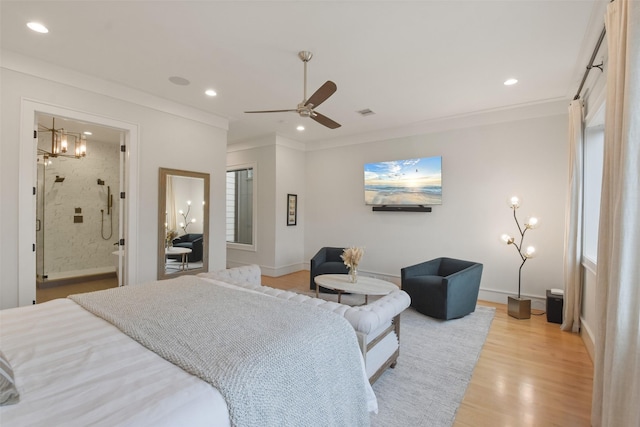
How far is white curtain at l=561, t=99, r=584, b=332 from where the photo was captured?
343 centimetres

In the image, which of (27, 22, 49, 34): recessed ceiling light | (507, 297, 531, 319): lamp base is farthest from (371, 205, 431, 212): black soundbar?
(27, 22, 49, 34): recessed ceiling light

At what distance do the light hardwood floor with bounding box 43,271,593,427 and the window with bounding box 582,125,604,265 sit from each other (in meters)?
1.10

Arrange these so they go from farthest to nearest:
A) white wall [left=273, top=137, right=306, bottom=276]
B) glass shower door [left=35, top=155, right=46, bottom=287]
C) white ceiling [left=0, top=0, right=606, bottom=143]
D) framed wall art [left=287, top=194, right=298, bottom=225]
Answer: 1. framed wall art [left=287, top=194, right=298, bottom=225]
2. white wall [left=273, top=137, right=306, bottom=276]
3. glass shower door [left=35, top=155, right=46, bottom=287]
4. white ceiling [left=0, top=0, right=606, bottom=143]

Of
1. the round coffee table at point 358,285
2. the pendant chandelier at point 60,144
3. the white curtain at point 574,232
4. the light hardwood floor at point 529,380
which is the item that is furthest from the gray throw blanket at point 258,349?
the pendant chandelier at point 60,144

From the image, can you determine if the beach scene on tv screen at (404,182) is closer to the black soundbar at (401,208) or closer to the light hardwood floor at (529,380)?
the black soundbar at (401,208)

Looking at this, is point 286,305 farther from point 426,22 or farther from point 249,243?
point 249,243

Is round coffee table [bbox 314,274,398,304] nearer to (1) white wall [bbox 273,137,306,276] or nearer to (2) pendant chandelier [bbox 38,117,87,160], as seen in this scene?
(1) white wall [bbox 273,137,306,276]

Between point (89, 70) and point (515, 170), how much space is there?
5.71m

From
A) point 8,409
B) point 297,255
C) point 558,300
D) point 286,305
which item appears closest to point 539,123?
point 558,300

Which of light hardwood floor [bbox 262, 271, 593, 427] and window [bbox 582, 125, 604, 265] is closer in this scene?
light hardwood floor [bbox 262, 271, 593, 427]

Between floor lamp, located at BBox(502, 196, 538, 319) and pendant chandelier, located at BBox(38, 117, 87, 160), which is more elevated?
pendant chandelier, located at BBox(38, 117, 87, 160)

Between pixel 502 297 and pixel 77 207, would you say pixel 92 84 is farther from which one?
pixel 502 297

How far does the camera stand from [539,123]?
13.9 ft

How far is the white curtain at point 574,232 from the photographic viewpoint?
343cm
